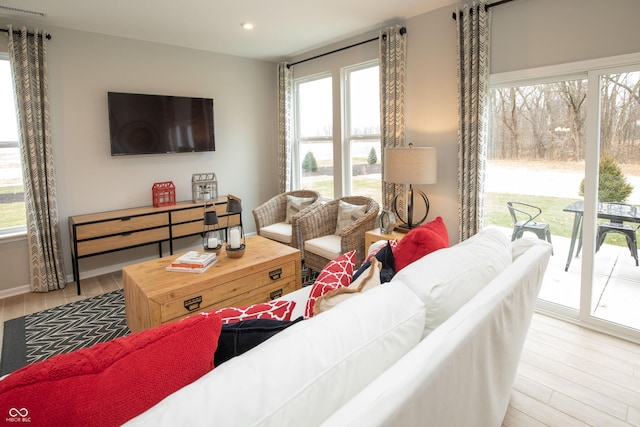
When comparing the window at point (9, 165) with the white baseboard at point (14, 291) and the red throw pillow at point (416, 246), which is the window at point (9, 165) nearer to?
the white baseboard at point (14, 291)

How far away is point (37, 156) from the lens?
11.7 feet

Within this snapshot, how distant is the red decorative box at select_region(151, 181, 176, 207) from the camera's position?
14.0 ft

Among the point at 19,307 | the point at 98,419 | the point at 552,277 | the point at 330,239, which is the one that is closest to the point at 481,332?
the point at 98,419

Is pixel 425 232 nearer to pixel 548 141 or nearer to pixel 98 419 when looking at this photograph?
pixel 98 419

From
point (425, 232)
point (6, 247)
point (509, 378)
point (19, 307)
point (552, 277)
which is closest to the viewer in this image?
point (509, 378)

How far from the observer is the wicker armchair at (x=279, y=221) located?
3.92 meters

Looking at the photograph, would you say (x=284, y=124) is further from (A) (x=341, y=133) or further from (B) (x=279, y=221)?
(B) (x=279, y=221)

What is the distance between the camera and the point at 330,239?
3715 millimetres

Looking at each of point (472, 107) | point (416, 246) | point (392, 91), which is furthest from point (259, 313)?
point (392, 91)

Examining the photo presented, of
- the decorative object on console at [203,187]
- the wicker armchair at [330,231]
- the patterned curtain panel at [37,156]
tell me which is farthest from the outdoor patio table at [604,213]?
the patterned curtain panel at [37,156]

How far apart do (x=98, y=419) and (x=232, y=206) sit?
7.16 feet

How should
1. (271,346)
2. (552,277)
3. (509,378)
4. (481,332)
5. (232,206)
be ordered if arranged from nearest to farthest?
(271,346) → (481,332) → (509,378) → (232,206) → (552,277)

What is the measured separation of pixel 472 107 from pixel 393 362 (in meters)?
2.64

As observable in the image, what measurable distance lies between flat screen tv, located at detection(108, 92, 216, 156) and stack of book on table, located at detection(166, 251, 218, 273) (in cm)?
213
